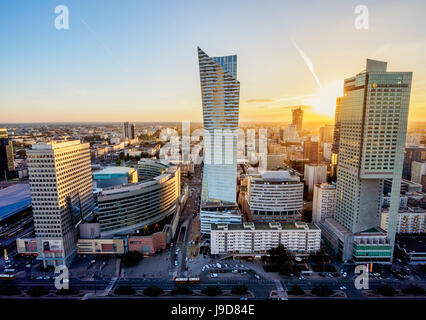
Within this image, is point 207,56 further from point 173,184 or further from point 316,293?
point 316,293

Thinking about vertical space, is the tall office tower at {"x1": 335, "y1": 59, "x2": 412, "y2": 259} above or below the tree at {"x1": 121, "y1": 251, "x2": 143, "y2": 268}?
above

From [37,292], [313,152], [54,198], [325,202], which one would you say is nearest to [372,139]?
[325,202]

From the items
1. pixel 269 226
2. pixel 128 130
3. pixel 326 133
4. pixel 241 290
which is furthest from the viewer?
pixel 128 130

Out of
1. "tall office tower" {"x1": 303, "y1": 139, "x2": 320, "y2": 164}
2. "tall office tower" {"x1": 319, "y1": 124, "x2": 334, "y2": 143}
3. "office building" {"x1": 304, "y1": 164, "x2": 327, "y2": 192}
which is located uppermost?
"tall office tower" {"x1": 319, "y1": 124, "x2": 334, "y2": 143}

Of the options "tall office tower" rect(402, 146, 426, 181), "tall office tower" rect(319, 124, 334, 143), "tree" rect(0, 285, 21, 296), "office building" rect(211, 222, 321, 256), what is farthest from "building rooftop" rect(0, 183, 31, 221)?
"tall office tower" rect(319, 124, 334, 143)

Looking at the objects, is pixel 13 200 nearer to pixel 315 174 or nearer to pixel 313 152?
pixel 315 174

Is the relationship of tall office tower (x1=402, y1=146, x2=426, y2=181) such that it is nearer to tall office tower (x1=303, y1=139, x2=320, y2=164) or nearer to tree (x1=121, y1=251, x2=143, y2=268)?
tall office tower (x1=303, y1=139, x2=320, y2=164)
